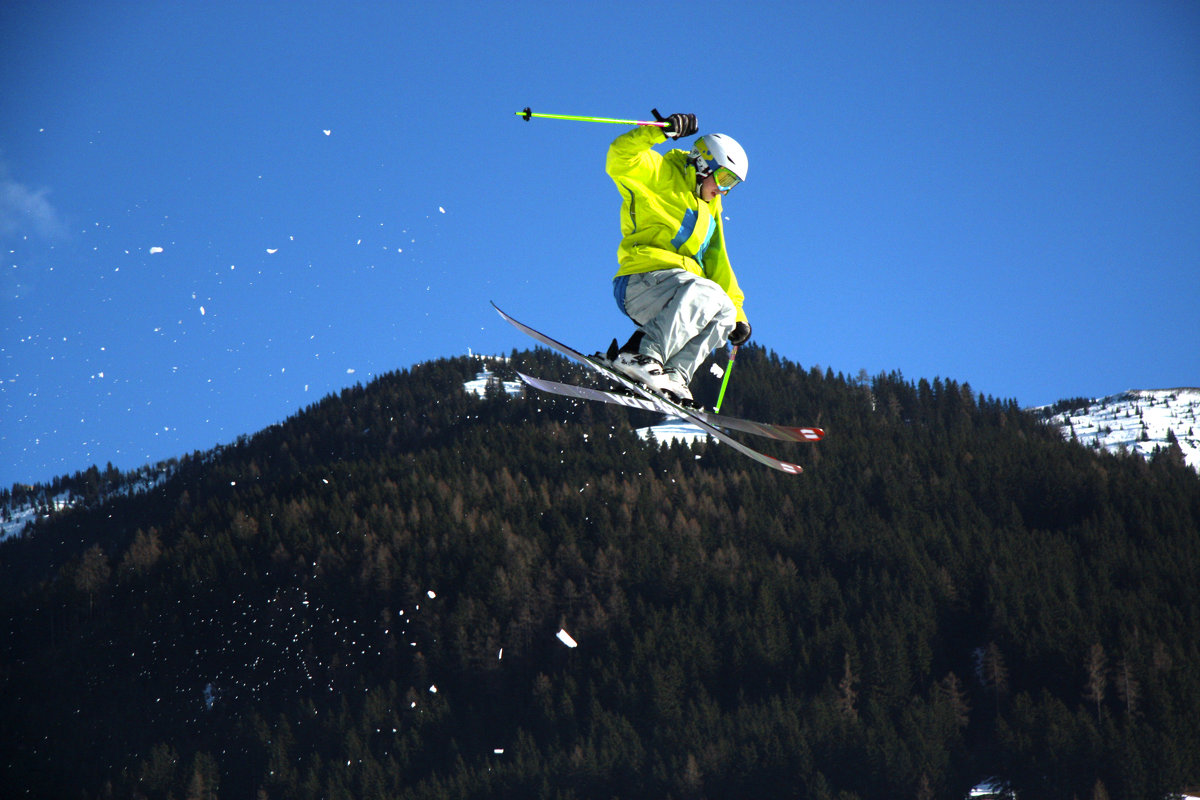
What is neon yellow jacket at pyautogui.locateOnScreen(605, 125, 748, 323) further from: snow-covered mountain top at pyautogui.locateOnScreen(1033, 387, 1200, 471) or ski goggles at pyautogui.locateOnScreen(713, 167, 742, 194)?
snow-covered mountain top at pyautogui.locateOnScreen(1033, 387, 1200, 471)

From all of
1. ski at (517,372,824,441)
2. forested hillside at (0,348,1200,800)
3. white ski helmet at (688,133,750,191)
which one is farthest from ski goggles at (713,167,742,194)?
forested hillside at (0,348,1200,800)

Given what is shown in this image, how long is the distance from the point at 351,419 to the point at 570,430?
1545 inches

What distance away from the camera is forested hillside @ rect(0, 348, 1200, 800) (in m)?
66.8

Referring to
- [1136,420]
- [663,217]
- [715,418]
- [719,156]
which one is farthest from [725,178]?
[1136,420]

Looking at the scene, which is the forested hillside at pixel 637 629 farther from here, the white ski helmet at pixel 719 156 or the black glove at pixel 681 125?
the black glove at pixel 681 125

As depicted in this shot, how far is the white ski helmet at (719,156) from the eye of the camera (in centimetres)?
822

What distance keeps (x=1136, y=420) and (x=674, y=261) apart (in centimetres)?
13182

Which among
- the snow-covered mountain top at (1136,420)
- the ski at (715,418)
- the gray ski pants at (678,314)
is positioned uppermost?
the snow-covered mountain top at (1136,420)

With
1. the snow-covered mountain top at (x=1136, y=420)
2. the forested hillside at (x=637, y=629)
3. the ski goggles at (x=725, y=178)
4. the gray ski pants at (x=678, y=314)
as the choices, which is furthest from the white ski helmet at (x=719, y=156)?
the snow-covered mountain top at (x=1136, y=420)

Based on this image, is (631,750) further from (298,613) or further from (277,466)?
(277,466)

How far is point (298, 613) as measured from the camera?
3644 inches

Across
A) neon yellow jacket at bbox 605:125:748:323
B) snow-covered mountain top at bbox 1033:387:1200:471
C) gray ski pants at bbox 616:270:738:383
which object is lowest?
gray ski pants at bbox 616:270:738:383

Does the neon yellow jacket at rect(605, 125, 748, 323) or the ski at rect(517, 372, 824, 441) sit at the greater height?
the neon yellow jacket at rect(605, 125, 748, 323)

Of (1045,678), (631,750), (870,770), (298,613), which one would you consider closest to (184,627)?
(298,613)
